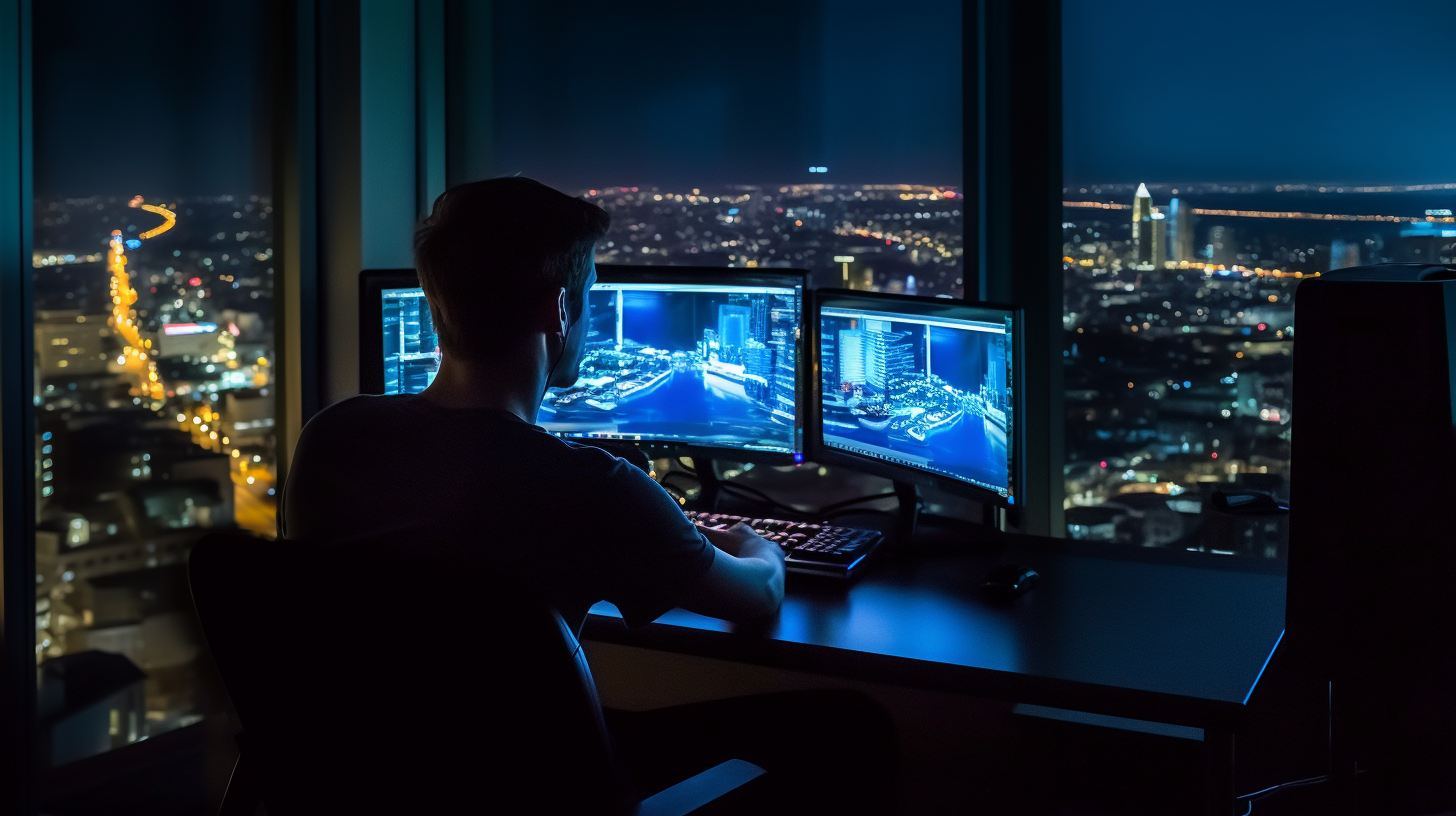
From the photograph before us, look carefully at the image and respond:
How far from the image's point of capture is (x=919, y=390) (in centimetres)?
210

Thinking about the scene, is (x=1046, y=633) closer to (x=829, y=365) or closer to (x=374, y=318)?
(x=829, y=365)

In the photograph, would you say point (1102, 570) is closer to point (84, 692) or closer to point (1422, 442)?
point (1422, 442)

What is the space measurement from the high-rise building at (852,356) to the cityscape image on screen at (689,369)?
96 mm

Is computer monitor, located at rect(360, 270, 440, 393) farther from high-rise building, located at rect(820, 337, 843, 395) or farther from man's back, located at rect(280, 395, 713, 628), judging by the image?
man's back, located at rect(280, 395, 713, 628)

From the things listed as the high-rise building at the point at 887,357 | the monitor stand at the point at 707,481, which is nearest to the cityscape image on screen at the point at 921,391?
the high-rise building at the point at 887,357

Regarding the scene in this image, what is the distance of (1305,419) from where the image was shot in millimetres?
1488

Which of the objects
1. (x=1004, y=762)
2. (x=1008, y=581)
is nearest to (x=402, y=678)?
(x=1008, y=581)

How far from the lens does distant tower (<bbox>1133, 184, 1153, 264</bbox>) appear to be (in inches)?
95.5

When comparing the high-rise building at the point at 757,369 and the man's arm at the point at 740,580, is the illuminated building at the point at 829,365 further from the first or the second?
the man's arm at the point at 740,580

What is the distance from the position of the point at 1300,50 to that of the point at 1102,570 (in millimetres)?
1180

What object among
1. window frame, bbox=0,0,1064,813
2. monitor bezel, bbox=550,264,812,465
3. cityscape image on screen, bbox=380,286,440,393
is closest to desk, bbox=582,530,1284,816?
window frame, bbox=0,0,1064,813

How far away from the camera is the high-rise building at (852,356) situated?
7.18 ft

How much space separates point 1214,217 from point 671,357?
1177 millimetres

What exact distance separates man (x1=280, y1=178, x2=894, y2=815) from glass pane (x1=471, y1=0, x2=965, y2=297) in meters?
1.16
